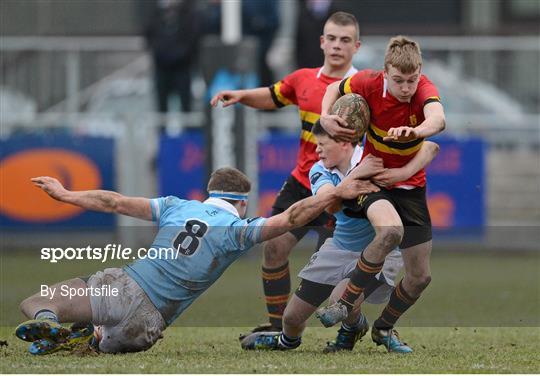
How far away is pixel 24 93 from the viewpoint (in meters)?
20.0

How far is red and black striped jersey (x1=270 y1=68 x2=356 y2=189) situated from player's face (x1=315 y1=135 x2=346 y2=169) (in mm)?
1037

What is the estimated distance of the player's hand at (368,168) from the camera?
30.1 ft

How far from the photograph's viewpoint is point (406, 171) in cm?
930

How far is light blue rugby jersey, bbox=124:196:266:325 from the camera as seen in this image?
8.91 meters

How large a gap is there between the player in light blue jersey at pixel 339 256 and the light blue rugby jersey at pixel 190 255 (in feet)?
2.05

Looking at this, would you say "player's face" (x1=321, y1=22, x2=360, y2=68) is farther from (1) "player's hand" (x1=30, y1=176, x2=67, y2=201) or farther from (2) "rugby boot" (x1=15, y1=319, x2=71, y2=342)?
(2) "rugby boot" (x1=15, y1=319, x2=71, y2=342)

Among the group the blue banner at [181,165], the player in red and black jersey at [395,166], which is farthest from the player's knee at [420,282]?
the blue banner at [181,165]

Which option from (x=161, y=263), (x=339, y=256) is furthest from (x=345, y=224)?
(x=161, y=263)

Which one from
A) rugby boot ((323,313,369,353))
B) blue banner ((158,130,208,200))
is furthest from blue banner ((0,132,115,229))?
rugby boot ((323,313,369,353))

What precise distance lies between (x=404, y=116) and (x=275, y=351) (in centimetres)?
172

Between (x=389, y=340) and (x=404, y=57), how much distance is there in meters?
1.88

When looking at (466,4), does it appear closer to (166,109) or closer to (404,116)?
(166,109)

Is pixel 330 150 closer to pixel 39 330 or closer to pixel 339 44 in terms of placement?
pixel 339 44

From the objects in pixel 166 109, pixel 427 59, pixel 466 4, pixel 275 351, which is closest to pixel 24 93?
pixel 166 109
